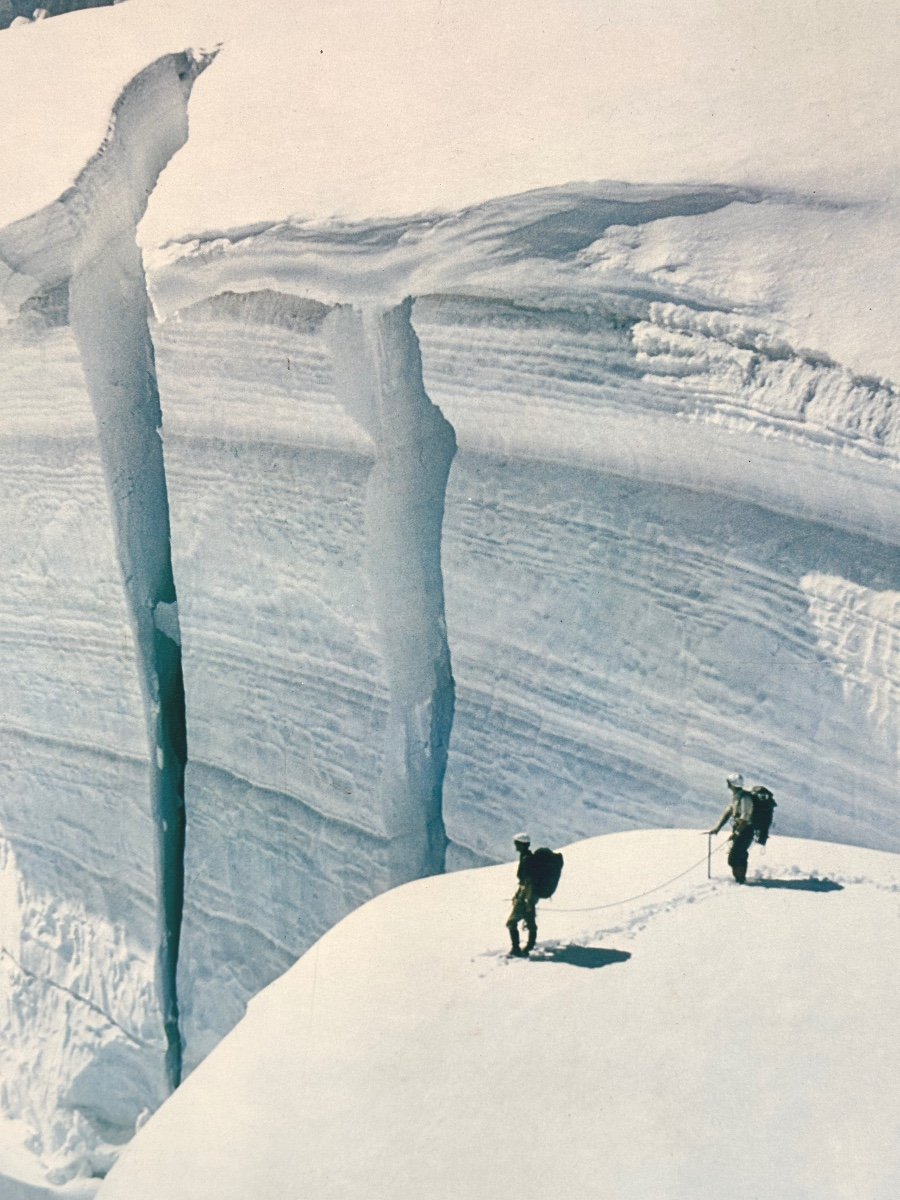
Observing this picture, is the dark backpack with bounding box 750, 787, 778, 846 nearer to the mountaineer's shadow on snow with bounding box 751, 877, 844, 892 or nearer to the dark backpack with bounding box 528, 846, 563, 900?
the mountaineer's shadow on snow with bounding box 751, 877, 844, 892

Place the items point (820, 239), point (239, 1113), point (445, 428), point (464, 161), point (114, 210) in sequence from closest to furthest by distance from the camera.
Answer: point (239, 1113) → point (820, 239) → point (464, 161) → point (445, 428) → point (114, 210)

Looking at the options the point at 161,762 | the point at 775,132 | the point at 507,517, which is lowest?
the point at 161,762

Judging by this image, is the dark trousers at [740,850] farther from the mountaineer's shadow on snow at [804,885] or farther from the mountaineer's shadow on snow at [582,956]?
the mountaineer's shadow on snow at [582,956]

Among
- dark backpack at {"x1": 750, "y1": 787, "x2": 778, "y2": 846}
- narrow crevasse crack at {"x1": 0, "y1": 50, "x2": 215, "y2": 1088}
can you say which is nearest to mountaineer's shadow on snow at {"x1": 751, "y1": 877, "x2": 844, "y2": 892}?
dark backpack at {"x1": 750, "y1": 787, "x2": 778, "y2": 846}

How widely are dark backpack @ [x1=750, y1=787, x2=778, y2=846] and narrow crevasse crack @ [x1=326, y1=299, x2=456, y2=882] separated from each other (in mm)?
2198

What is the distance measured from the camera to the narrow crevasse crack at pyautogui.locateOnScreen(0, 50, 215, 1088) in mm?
6582

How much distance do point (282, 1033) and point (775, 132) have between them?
3.42 m

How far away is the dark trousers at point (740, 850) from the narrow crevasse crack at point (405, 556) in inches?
84.5

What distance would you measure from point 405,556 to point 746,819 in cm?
236

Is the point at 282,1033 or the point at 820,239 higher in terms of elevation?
the point at 820,239

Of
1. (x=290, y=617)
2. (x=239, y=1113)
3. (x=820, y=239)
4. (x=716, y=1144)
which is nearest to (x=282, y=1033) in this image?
(x=239, y=1113)

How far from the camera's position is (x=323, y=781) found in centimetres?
636

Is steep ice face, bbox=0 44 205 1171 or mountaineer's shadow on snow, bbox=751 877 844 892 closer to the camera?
mountaineer's shadow on snow, bbox=751 877 844 892

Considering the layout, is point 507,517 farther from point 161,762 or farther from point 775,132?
point 161,762
